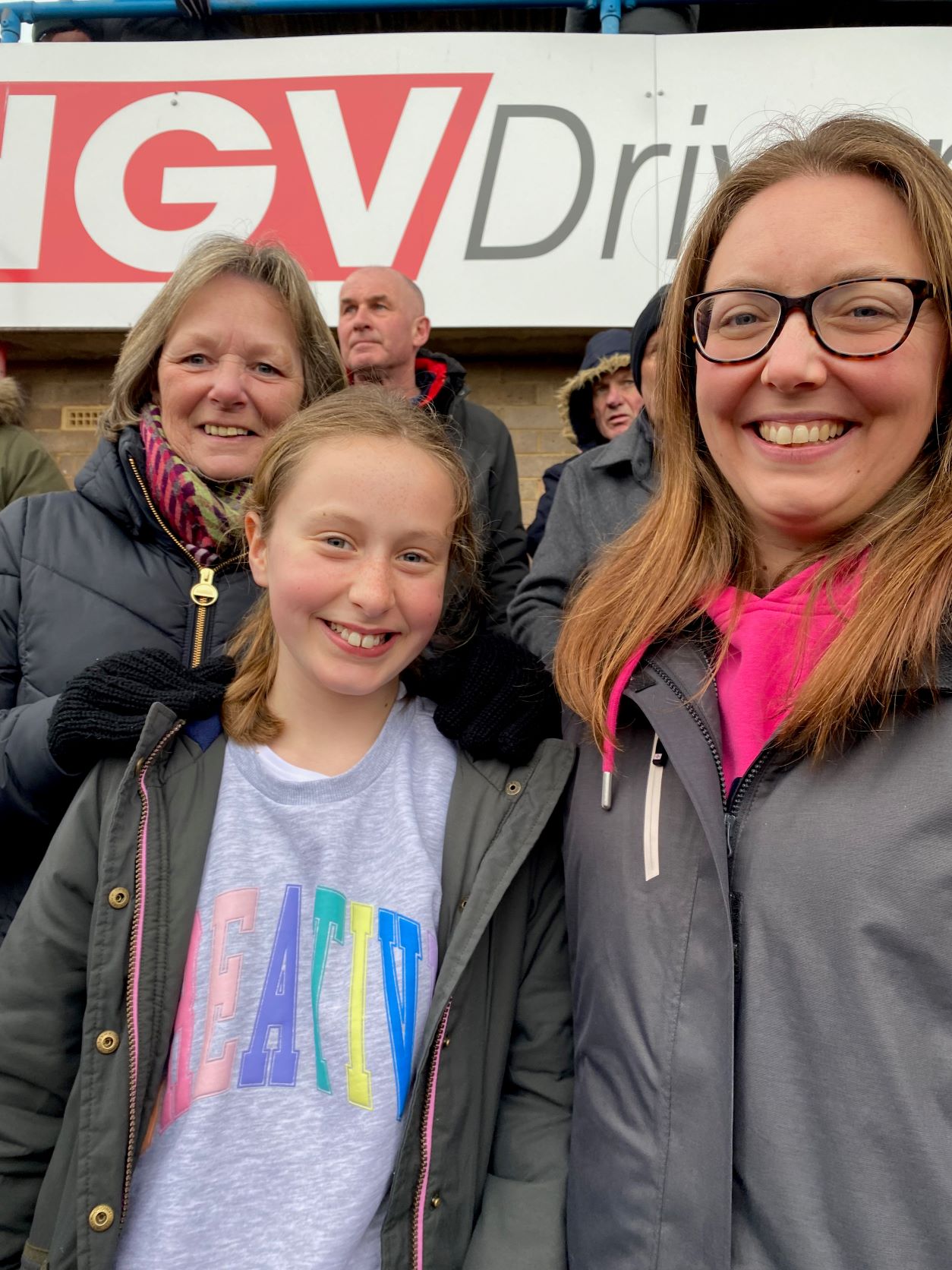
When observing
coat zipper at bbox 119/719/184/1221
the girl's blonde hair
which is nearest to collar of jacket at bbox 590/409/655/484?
the girl's blonde hair

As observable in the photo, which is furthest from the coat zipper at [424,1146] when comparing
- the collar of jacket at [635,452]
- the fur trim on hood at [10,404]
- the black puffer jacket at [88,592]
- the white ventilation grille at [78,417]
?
the white ventilation grille at [78,417]

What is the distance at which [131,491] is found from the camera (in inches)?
63.9

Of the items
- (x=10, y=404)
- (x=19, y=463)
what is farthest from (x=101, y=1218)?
(x=10, y=404)

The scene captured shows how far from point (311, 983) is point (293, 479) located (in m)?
0.75

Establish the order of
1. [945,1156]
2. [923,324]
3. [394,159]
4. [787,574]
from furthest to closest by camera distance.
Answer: [394,159], [787,574], [923,324], [945,1156]

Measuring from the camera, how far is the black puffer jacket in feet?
Answer: 4.99

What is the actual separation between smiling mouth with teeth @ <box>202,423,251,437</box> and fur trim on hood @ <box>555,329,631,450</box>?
208 cm

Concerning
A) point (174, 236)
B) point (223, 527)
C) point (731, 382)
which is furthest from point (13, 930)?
point (174, 236)

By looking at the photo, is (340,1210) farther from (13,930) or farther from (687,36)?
(687,36)

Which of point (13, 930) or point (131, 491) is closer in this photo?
point (13, 930)

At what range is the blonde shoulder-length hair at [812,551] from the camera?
3.27 feet

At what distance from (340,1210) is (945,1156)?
705mm

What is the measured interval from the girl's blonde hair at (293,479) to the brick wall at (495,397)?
8.98ft

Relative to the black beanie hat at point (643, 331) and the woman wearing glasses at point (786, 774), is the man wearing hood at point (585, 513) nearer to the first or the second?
the black beanie hat at point (643, 331)
